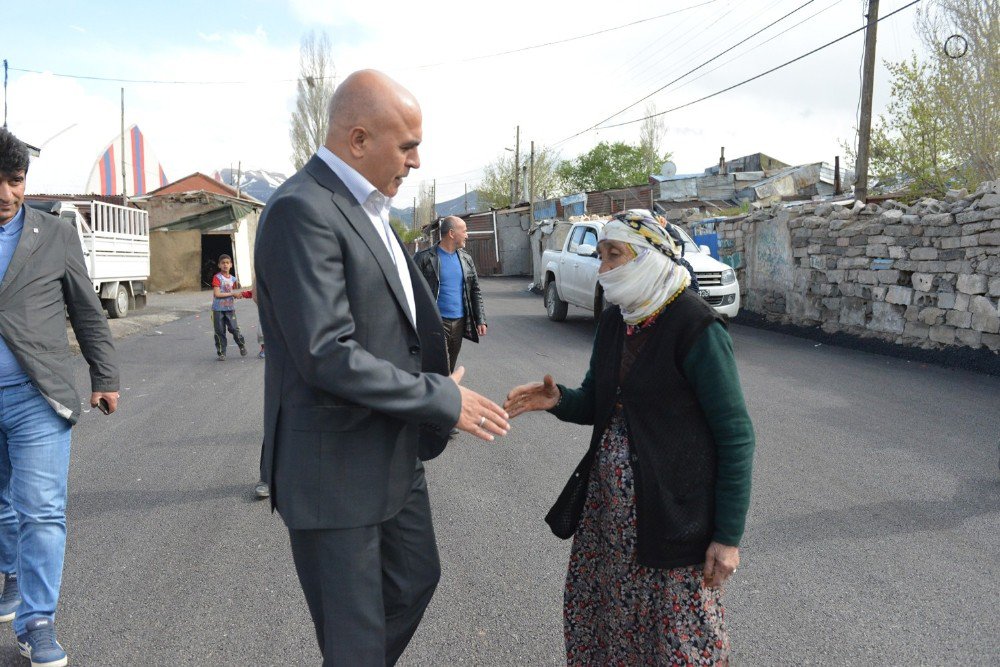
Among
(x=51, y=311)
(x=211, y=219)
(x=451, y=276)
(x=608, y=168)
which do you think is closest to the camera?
(x=51, y=311)

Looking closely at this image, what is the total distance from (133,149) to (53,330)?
47059 mm

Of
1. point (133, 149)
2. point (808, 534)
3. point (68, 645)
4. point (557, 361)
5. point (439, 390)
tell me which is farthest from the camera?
point (133, 149)

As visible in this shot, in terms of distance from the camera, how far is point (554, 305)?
15.7m

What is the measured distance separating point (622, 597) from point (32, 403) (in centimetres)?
233

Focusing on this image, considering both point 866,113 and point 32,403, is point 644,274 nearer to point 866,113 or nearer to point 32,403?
point 32,403

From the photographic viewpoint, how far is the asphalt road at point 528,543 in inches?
121

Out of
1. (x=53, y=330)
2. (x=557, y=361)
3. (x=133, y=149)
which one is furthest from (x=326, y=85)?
(x=53, y=330)

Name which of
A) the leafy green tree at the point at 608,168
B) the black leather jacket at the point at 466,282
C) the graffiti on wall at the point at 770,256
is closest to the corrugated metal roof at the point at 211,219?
the graffiti on wall at the point at 770,256

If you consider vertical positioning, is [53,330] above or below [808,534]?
above

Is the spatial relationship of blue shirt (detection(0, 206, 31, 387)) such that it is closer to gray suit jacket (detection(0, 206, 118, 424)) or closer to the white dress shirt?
gray suit jacket (detection(0, 206, 118, 424))

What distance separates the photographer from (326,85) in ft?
157

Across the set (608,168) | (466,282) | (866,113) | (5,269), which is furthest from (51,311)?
(608,168)

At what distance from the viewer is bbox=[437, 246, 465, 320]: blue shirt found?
6.66 metres

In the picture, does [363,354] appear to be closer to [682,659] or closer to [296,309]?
[296,309]
